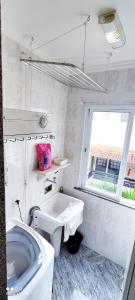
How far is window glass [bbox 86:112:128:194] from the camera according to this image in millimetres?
2016

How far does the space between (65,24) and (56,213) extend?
222cm

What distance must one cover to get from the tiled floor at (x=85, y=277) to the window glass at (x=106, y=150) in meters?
0.98

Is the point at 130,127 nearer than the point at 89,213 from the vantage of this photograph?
Yes

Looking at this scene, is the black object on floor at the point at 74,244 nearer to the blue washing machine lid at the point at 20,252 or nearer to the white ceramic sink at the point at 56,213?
the white ceramic sink at the point at 56,213

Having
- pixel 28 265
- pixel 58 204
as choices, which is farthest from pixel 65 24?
pixel 58 204

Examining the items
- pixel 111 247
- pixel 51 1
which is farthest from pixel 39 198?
pixel 51 1

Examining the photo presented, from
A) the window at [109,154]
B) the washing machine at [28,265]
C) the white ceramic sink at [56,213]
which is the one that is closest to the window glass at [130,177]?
the window at [109,154]

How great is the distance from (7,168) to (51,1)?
1.27 metres

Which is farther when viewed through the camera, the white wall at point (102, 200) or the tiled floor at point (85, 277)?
the white wall at point (102, 200)

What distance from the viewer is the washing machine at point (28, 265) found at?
1.07m

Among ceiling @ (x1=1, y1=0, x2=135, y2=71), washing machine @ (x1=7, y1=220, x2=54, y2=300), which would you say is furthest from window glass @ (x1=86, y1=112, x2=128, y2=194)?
washing machine @ (x1=7, y1=220, x2=54, y2=300)

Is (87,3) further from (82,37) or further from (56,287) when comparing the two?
(56,287)

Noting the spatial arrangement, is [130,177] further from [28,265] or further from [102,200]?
[28,265]

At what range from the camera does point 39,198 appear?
205 centimetres
